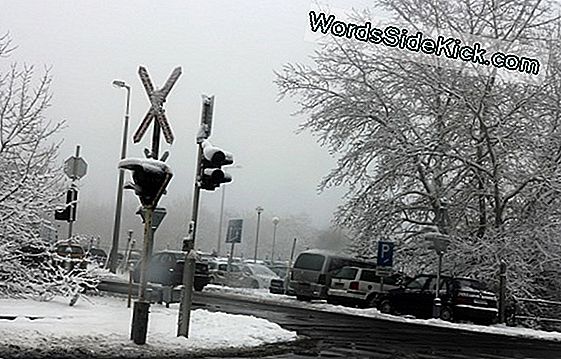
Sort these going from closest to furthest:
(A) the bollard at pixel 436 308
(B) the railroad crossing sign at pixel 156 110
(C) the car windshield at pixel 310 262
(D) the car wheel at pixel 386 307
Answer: (B) the railroad crossing sign at pixel 156 110 < (A) the bollard at pixel 436 308 < (D) the car wheel at pixel 386 307 < (C) the car windshield at pixel 310 262

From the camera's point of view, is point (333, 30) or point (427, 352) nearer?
point (427, 352)

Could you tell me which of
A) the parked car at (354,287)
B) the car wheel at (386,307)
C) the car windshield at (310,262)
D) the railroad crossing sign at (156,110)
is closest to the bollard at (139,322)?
the railroad crossing sign at (156,110)

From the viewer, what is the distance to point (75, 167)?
56.6 feet

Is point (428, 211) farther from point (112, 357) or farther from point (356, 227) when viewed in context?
point (112, 357)

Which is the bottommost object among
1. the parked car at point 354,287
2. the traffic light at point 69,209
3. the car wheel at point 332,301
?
the car wheel at point 332,301

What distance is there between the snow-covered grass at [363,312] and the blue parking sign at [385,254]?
6.24 ft

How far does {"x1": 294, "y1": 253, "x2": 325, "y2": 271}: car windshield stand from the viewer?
28039mm

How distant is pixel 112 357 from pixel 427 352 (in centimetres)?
603

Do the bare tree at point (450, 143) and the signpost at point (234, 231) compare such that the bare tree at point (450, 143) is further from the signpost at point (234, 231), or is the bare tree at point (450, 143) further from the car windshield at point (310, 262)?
the signpost at point (234, 231)

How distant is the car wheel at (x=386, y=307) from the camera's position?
87.0ft

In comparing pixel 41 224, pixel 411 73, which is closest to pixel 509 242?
pixel 411 73

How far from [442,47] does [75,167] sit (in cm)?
1390

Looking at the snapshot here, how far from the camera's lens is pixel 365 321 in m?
23.0

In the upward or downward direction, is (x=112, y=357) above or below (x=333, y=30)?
below
